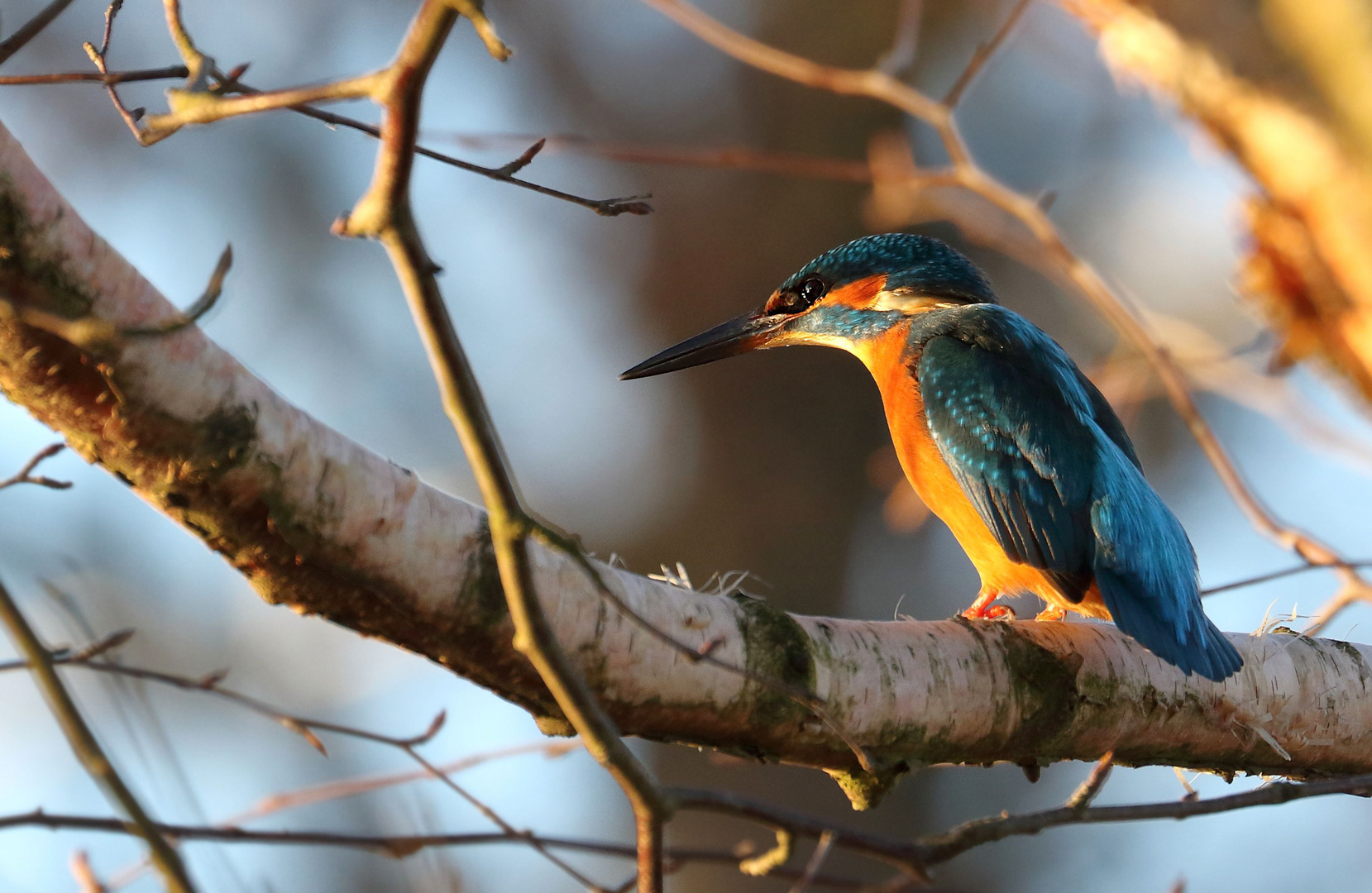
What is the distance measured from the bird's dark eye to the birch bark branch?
147 cm

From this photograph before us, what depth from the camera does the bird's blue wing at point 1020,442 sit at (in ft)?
8.28

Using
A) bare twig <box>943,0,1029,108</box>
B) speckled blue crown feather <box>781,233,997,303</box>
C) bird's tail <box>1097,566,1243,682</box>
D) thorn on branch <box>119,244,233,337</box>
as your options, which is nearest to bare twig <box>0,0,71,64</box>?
thorn on branch <box>119,244,233,337</box>

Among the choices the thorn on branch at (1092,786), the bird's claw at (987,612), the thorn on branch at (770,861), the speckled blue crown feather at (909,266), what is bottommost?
the thorn on branch at (770,861)

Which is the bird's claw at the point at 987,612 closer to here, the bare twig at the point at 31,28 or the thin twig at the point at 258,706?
the thin twig at the point at 258,706

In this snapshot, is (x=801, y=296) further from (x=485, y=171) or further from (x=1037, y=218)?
(x=485, y=171)

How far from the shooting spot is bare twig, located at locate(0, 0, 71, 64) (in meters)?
1.27

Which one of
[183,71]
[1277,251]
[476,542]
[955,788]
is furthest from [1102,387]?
[183,71]

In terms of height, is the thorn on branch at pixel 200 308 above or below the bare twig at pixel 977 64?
below

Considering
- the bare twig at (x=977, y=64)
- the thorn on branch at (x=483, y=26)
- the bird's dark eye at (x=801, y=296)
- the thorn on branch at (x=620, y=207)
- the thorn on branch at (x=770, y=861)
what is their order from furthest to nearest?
the bird's dark eye at (x=801, y=296)
the bare twig at (x=977, y=64)
the thorn on branch at (x=620, y=207)
the thorn on branch at (x=770, y=861)
the thorn on branch at (x=483, y=26)

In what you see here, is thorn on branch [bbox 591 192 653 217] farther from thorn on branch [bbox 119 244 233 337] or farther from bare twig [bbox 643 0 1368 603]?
bare twig [bbox 643 0 1368 603]

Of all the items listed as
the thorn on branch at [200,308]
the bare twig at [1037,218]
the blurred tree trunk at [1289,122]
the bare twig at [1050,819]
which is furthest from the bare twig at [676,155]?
the bare twig at [1050,819]

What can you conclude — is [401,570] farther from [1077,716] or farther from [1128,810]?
[1077,716]

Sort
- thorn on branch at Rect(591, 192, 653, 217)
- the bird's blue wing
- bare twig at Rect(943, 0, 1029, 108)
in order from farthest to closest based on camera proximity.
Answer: bare twig at Rect(943, 0, 1029, 108)
the bird's blue wing
thorn on branch at Rect(591, 192, 653, 217)

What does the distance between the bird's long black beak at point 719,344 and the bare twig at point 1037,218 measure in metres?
0.67
